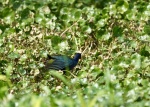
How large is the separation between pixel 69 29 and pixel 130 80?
139 centimetres

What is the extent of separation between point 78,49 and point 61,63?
1.96 ft

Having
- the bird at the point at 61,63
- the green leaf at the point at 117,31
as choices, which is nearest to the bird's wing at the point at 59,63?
the bird at the point at 61,63

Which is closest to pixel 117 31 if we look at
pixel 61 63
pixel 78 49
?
pixel 78 49

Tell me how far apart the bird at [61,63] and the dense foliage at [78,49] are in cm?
7

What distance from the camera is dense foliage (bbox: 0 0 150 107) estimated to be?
168 inches

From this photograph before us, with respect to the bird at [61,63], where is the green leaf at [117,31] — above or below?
above

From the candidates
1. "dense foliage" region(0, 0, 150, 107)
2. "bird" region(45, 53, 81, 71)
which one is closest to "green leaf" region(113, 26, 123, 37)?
"dense foliage" region(0, 0, 150, 107)

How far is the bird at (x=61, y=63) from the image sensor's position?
16.6 ft

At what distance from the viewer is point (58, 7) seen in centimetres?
653

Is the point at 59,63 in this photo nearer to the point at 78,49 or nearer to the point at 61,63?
the point at 61,63

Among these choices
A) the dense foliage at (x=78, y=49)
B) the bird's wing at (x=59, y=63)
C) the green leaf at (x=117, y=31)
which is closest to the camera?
the dense foliage at (x=78, y=49)

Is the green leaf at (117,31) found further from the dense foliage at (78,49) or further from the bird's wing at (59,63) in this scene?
the bird's wing at (59,63)

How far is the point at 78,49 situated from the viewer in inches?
223

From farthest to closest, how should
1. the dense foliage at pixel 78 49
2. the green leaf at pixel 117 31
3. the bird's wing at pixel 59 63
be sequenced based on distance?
the green leaf at pixel 117 31 → the bird's wing at pixel 59 63 → the dense foliage at pixel 78 49
